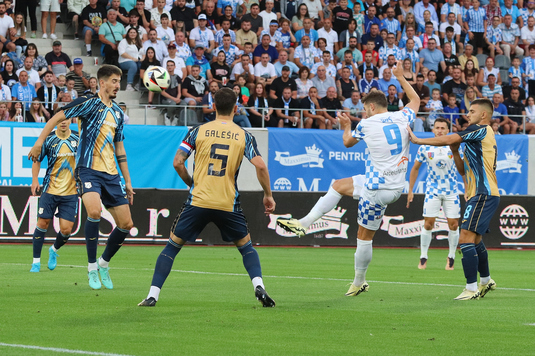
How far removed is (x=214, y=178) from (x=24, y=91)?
48.3ft

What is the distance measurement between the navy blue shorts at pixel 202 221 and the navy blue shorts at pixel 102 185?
1699 mm

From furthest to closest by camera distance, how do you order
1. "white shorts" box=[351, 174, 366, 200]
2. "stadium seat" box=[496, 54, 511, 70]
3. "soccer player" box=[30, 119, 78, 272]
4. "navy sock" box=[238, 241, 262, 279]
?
"stadium seat" box=[496, 54, 511, 70] < "soccer player" box=[30, 119, 78, 272] < "white shorts" box=[351, 174, 366, 200] < "navy sock" box=[238, 241, 262, 279]

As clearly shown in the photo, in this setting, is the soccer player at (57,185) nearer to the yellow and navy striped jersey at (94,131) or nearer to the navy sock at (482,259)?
the yellow and navy striped jersey at (94,131)

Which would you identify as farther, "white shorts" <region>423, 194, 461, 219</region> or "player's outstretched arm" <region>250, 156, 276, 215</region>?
"white shorts" <region>423, 194, 461, 219</region>

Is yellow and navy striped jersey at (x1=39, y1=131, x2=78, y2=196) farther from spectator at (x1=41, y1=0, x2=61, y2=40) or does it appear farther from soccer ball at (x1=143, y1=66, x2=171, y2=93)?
spectator at (x1=41, y1=0, x2=61, y2=40)


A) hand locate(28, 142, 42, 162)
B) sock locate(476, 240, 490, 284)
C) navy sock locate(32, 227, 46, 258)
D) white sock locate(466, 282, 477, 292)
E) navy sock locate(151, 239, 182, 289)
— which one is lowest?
navy sock locate(32, 227, 46, 258)

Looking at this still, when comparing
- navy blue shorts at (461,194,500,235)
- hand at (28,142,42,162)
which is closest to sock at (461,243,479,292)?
navy blue shorts at (461,194,500,235)

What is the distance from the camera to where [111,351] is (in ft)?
19.2

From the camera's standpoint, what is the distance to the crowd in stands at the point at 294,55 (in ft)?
75.5

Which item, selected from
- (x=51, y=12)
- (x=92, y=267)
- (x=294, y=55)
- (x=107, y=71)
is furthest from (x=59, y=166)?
(x=294, y=55)

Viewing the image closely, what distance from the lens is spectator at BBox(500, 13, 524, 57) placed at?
2988 cm

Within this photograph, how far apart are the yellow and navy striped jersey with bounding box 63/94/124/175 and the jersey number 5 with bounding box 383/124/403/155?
3146 mm

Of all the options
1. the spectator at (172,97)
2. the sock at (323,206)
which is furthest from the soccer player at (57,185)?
the spectator at (172,97)

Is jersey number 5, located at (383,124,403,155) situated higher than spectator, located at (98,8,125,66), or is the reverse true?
spectator, located at (98,8,125,66)
